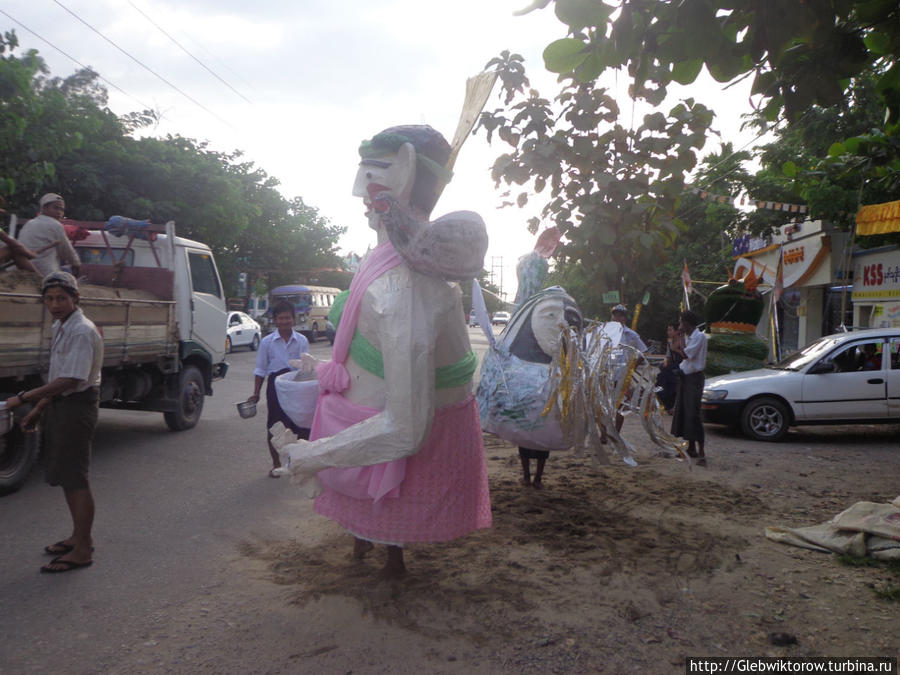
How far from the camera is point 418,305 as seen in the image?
8.63ft

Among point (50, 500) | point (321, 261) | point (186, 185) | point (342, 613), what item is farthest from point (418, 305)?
point (321, 261)

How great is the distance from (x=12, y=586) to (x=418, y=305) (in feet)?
8.32

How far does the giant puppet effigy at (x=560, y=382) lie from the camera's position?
3951 mm

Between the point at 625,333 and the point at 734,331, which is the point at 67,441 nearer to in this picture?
→ the point at 625,333

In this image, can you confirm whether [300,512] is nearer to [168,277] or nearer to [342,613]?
[342,613]

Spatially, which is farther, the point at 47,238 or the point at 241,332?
the point at 241,332

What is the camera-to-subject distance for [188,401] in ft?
25.6

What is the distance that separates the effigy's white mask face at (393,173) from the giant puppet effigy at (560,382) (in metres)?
1.22

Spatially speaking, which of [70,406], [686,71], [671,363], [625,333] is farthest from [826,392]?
[70,406]

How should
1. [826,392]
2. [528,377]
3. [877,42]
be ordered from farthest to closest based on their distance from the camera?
1. [826,392]
2. [528,377]
3. [877,42]

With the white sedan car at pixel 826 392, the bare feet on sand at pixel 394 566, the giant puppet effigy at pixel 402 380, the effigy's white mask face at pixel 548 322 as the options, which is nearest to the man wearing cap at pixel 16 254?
the giant puppet effigy at pixel 402 380

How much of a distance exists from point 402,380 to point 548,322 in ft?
7.17

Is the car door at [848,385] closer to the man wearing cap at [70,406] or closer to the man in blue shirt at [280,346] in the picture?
the man in blue shirt at [280,346]

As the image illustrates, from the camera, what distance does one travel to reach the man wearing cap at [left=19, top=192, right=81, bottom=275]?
5.97 m
